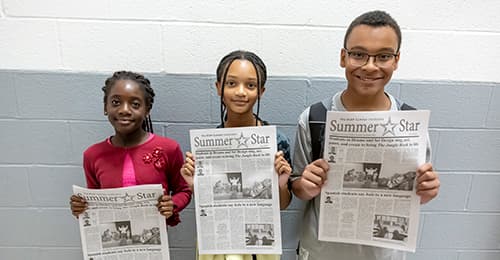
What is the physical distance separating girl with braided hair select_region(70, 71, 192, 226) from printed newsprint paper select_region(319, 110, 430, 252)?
51cm

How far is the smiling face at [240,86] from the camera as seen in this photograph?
1.11 meters

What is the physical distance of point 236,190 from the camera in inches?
45.4

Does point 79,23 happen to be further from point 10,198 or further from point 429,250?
point 429,250

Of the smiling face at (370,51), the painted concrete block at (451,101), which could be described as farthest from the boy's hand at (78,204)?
the painted concrete block at (451,101)

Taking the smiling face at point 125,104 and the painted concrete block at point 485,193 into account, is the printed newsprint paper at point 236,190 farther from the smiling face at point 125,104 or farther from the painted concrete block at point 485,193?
the painted concrete block at point 485,193

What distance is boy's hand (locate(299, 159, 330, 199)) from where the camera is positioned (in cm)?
111

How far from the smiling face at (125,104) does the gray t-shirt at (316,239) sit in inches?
20.5

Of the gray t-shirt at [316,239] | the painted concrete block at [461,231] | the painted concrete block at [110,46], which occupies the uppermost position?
the painted concrete block at [110,46]

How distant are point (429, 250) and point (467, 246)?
168 millimetres

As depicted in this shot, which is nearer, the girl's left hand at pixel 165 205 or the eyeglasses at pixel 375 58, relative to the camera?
the eyeglasses at pixel 375 58

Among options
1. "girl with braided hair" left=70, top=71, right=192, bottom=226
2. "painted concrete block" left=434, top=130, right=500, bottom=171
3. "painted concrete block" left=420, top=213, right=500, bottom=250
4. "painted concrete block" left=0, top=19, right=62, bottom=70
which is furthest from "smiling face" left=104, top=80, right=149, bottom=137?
"painted concrete block" left=420, top=213, right=500, bottom=250

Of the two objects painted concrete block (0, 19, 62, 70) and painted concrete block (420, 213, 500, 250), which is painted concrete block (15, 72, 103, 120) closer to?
painted concrete block (0, 19, 62, 70)

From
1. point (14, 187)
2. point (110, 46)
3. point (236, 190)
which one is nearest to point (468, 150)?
point (236, 190)

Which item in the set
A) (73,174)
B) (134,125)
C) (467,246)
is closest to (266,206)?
(134,125)
